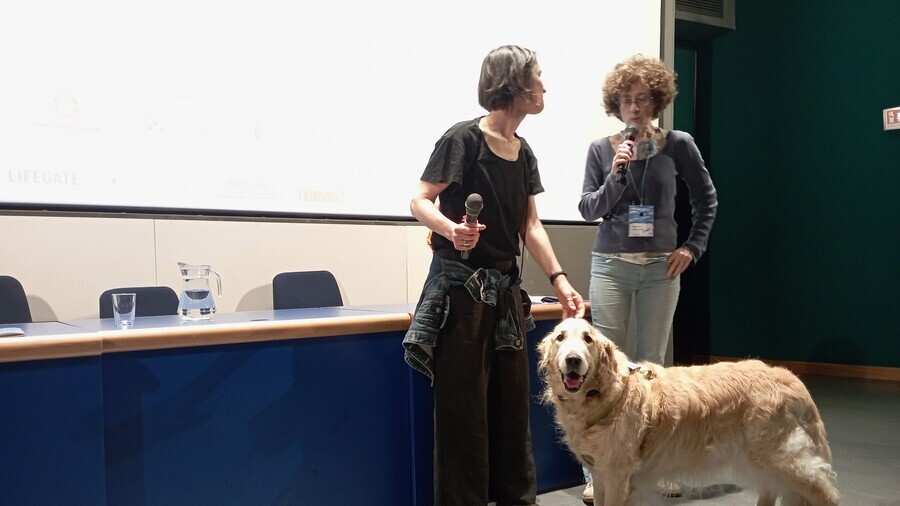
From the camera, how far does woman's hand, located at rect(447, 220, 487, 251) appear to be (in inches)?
73.7

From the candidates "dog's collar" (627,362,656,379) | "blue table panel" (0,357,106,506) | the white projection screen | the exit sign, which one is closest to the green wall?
the exit sign

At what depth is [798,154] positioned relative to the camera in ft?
20.1

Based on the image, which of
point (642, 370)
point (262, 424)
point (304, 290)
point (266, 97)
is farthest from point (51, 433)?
point (266, 97)

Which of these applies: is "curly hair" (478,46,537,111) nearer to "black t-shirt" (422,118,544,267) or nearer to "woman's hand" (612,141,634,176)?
"black t-shirt" (422,118,544,267)

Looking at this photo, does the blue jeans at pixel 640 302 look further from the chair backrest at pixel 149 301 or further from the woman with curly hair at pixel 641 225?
the chair backrest at pixel 149 301

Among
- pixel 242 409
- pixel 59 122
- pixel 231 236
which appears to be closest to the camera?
pixel 242 409

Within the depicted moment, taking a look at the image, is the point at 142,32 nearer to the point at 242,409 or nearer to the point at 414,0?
the point at 414,0

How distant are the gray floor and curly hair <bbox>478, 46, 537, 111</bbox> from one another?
1.59 metres

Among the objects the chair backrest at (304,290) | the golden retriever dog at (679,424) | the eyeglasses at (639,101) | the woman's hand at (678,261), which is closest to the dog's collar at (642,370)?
the golden retriever dog at (679,424)

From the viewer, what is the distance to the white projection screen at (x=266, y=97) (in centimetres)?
301

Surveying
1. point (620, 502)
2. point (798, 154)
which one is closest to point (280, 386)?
point (620, 502)

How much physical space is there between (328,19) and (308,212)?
1.00 metres

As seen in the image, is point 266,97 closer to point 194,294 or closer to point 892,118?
point 194,294

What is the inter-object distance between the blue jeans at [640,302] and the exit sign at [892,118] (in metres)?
3.85
